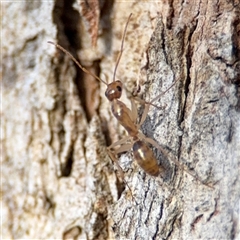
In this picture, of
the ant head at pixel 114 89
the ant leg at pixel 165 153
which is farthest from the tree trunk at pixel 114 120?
the ant head at pixel 114 89

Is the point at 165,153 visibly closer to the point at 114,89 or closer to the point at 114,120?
the point at 114,89

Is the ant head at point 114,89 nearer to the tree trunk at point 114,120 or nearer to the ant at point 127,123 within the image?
the ant at point 127,123

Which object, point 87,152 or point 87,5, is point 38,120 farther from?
point 87,5

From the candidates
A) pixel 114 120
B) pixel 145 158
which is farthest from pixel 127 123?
pixel 145 158

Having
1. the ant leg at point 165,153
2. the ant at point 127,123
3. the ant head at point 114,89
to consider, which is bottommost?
the ant leg at point 165,153

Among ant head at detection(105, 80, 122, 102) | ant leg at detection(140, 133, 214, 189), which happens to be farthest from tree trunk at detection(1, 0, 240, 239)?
ant head at detection(105, 80, 122, 102)

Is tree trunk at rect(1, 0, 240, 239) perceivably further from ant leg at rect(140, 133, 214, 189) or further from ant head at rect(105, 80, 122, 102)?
ant head at rect(105, 80, 122, 102)

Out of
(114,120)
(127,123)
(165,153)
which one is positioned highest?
(114,120)

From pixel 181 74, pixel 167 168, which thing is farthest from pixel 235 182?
pixel 181 74

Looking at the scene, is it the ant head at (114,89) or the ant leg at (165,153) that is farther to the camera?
the ant head at (114,89)
